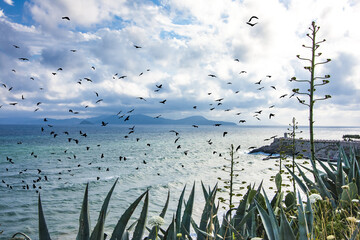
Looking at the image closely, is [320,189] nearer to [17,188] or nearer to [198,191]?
[198,191]

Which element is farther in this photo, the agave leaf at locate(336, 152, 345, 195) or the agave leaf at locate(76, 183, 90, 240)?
the agave leaf at locate(336, 152, 345, 195)

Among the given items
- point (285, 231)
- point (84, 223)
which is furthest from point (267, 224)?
point (84, 223)

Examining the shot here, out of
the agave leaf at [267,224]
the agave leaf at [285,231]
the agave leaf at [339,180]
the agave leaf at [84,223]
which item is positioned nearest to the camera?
the agave leaf at [285,231]

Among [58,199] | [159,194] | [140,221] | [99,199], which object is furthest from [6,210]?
[140,221]

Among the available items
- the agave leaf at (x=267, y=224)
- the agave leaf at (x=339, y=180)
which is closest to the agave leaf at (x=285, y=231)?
the agave leaf at (x=267, y=224)

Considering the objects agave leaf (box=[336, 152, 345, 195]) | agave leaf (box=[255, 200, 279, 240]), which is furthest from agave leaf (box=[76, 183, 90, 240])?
agave leaf (box=[336, 152, 345, 195])

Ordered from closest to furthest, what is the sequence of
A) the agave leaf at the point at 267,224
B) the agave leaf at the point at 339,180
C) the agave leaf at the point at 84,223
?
the agave leaf at the point at 84,223 < the agave leaf at the point at 267,224 < the agave leaf at the point at 339,180

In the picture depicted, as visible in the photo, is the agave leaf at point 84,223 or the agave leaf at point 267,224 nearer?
the agave leaf at point 84,223

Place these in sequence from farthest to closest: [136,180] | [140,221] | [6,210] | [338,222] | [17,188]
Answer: [136,180], [17,188], [6,210], [338,222], [140,221]

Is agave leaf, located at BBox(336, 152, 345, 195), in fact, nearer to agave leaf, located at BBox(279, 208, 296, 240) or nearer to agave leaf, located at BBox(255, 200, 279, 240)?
agave leaf, located at BBox(255, 200, 279, 240)

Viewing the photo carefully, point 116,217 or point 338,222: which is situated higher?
point 338,222

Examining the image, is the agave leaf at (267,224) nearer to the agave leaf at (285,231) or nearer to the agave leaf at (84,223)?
the agave leaf at (285,231)

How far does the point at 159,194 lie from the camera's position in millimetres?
17953

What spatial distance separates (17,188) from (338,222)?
2310 cm
